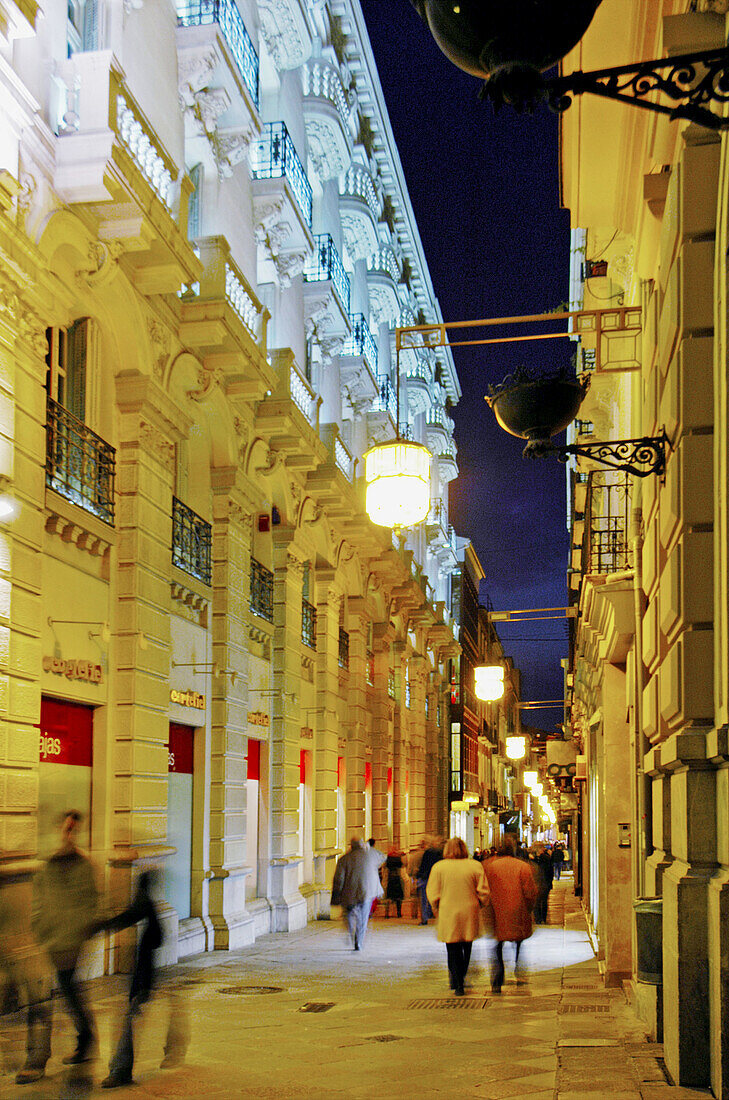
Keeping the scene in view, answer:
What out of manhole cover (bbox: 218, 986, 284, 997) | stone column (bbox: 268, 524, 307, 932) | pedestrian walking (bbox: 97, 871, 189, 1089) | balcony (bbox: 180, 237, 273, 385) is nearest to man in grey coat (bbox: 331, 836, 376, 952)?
stone column (bbox: 268, 524, 307, 932)

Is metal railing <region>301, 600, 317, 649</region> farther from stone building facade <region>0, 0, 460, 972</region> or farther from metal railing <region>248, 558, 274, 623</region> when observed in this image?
metal railing <region>248, 558, 274, 623</region>

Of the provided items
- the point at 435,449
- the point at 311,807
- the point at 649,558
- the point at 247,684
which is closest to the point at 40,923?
the point at 649,558

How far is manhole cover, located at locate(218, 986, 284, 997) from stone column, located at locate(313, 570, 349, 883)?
33.9 feet

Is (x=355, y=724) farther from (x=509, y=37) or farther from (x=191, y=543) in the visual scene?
(x=509, y=37)

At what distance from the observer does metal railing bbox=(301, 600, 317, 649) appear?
23.5 metres

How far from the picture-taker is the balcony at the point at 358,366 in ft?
92.8

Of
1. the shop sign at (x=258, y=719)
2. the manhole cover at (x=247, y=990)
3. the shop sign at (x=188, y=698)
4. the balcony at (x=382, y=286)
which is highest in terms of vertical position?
the balcony at (x=382, y=286)

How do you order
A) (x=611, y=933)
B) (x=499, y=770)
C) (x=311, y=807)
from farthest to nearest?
(x=499, y=770)
(x=311, y=807)
(x=611, y=933)

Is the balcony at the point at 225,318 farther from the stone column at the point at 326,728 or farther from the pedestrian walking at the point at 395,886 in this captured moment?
the pedestrian walking at the point at 395,886

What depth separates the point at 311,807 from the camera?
23.4 meters

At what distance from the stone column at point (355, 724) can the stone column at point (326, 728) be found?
7.80 feet

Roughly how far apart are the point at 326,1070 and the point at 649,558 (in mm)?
4635

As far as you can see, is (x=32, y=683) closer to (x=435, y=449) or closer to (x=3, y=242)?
(x=3, y=242)

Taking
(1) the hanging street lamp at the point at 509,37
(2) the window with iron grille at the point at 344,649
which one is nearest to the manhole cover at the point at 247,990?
(1) the hanging street lamp at the point at 509,37
